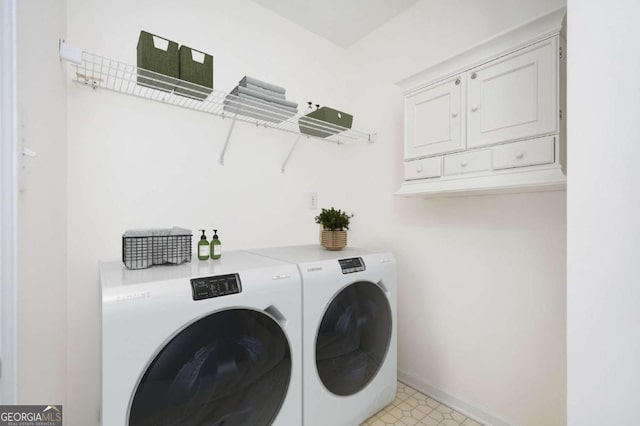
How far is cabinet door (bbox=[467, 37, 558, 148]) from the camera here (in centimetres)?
112

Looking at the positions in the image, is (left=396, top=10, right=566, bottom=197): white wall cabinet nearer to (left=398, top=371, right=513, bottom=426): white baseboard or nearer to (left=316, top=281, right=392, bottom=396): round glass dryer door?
(left=316, top=281, right=392, bottom=396): round glass dryer door

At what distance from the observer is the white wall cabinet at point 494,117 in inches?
44.1

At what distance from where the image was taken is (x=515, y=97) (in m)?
1.21

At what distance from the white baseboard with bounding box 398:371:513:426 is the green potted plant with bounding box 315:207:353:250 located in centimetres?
108

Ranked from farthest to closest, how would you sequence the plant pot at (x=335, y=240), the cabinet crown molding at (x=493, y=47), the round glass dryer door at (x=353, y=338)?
1. the plant pot at (x=335, y=240)
2. the round glass dryer door at (x=353, y=338)
3. the cabinet crown molding at (x=493, y=47)

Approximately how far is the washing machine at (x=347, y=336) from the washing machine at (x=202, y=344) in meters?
0.08

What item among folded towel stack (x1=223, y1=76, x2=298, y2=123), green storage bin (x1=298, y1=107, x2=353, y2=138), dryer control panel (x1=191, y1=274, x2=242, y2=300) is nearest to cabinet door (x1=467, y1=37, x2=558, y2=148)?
green storage bin (x1=298, y1=107, x2=353, y2=138)

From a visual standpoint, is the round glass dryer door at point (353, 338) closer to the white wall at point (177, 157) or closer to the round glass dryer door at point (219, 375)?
the round glass dryer door at point (219, 375)

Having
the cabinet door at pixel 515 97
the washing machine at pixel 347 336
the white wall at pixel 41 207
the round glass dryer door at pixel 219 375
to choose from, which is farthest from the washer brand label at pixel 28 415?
the cabinet door at pixel 515 97

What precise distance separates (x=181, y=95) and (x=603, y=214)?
1.72 m

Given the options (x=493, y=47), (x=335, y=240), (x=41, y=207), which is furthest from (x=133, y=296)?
(x=493, y=47)

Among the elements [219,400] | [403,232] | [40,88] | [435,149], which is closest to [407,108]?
[435,149]

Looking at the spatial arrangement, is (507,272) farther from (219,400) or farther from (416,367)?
(219,400)

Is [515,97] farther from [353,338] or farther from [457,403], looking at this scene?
[457,403]
